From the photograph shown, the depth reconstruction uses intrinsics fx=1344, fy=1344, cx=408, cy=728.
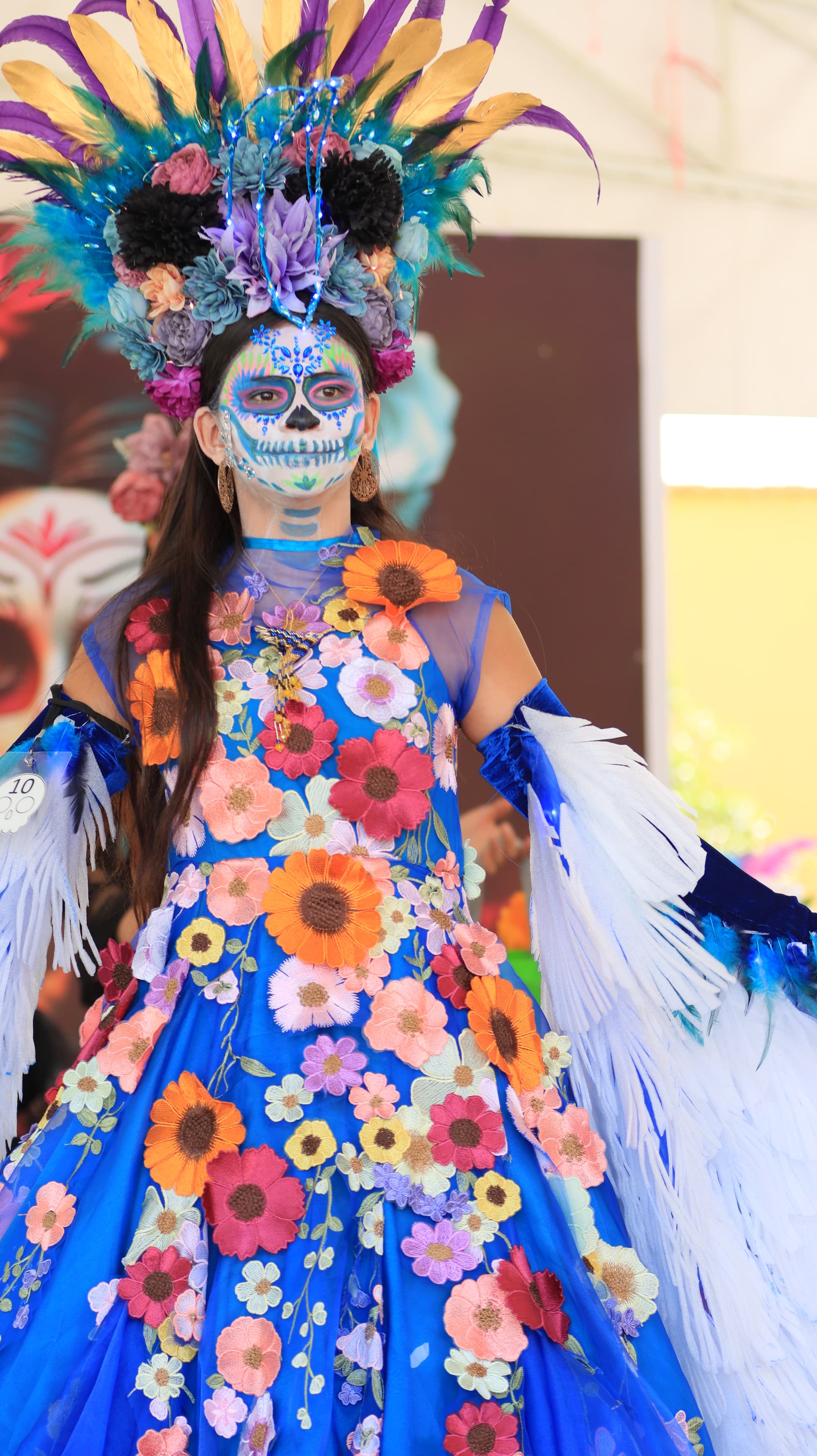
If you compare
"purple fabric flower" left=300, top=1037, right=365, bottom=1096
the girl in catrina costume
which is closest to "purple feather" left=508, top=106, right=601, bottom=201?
the girl in catrina costume

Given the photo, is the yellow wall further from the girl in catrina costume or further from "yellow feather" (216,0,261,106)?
"yellow feather" (216,0,261,106)

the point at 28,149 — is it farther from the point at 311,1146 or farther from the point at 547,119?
the point at 311,1146

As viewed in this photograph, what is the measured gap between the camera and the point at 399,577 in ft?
5.12

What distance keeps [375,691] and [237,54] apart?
77 centimetres

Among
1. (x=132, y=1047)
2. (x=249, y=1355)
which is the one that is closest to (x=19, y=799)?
(x=132, y=1047)

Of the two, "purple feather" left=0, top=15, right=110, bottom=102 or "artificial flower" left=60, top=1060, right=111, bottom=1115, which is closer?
Result: "artificial flower" left=60, top=1060, right=111, bottom=1115

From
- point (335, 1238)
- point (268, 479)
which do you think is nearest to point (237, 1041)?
point (335, 1238)

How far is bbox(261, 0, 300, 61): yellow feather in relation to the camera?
157cm

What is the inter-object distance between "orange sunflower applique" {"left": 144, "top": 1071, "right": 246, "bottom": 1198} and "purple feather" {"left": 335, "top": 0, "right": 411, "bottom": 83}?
46.1 inches

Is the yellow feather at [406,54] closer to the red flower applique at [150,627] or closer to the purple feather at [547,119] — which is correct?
the purple feather at [547,119]

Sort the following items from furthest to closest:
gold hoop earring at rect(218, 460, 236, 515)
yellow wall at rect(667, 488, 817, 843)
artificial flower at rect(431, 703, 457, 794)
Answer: yellow wall at rect(667, 488, 817, 843)
gold hoop earring at rect(218, 460, 236, 515)
artificial flower at rect(431, 703, 457, 794)

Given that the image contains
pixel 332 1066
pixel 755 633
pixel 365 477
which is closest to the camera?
pixel 332 1066

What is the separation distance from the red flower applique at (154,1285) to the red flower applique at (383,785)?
468 millimetres

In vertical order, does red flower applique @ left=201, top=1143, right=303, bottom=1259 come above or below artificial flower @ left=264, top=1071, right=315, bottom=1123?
below
